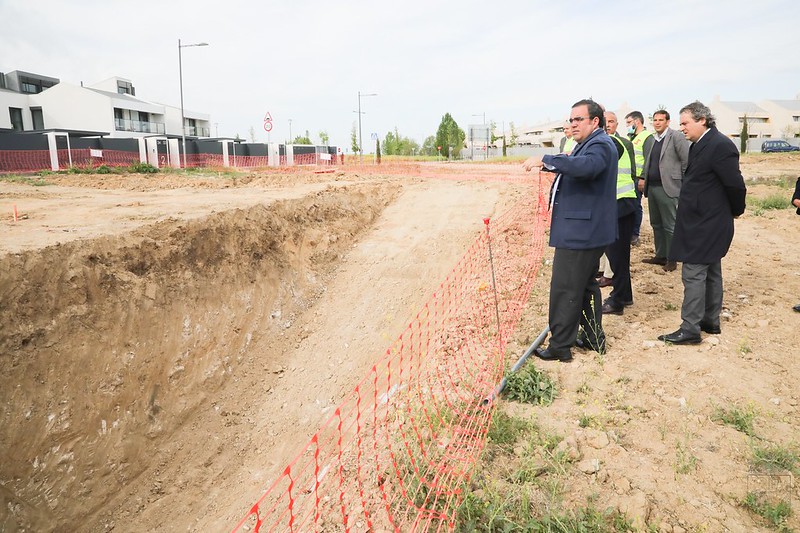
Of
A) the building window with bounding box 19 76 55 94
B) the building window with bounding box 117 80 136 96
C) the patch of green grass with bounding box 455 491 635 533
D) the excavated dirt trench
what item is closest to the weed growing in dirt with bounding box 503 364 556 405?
the patch of green grass with bounding box 455 491 635 533

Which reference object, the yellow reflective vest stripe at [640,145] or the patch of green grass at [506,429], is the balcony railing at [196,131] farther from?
the patch of green grass at [506,429]

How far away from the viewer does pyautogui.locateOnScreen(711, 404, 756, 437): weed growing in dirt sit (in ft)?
12.1

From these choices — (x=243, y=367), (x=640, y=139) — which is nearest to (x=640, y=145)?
(x=640, y=139)

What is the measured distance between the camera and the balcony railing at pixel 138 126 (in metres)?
40.7

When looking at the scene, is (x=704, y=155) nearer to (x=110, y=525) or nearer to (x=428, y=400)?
(x=428, y=400)

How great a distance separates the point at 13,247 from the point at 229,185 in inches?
396

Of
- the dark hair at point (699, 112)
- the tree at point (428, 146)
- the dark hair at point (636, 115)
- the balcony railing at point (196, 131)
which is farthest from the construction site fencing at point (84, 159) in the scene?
the tree at point (428, 146)

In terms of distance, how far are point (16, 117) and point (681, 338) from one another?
156ft

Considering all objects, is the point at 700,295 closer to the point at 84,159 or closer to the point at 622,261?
the point at 622,261

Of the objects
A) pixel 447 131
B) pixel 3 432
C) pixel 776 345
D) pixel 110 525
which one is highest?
pixel 447 131

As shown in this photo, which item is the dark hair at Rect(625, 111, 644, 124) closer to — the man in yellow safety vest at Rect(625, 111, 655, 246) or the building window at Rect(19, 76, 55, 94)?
the man in yellow safety vest at Rect(625, 111, 655, 246)

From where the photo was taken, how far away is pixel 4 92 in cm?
3581

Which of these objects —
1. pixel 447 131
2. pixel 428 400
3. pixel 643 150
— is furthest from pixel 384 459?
pixel 447 131

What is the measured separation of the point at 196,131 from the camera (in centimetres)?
5084
